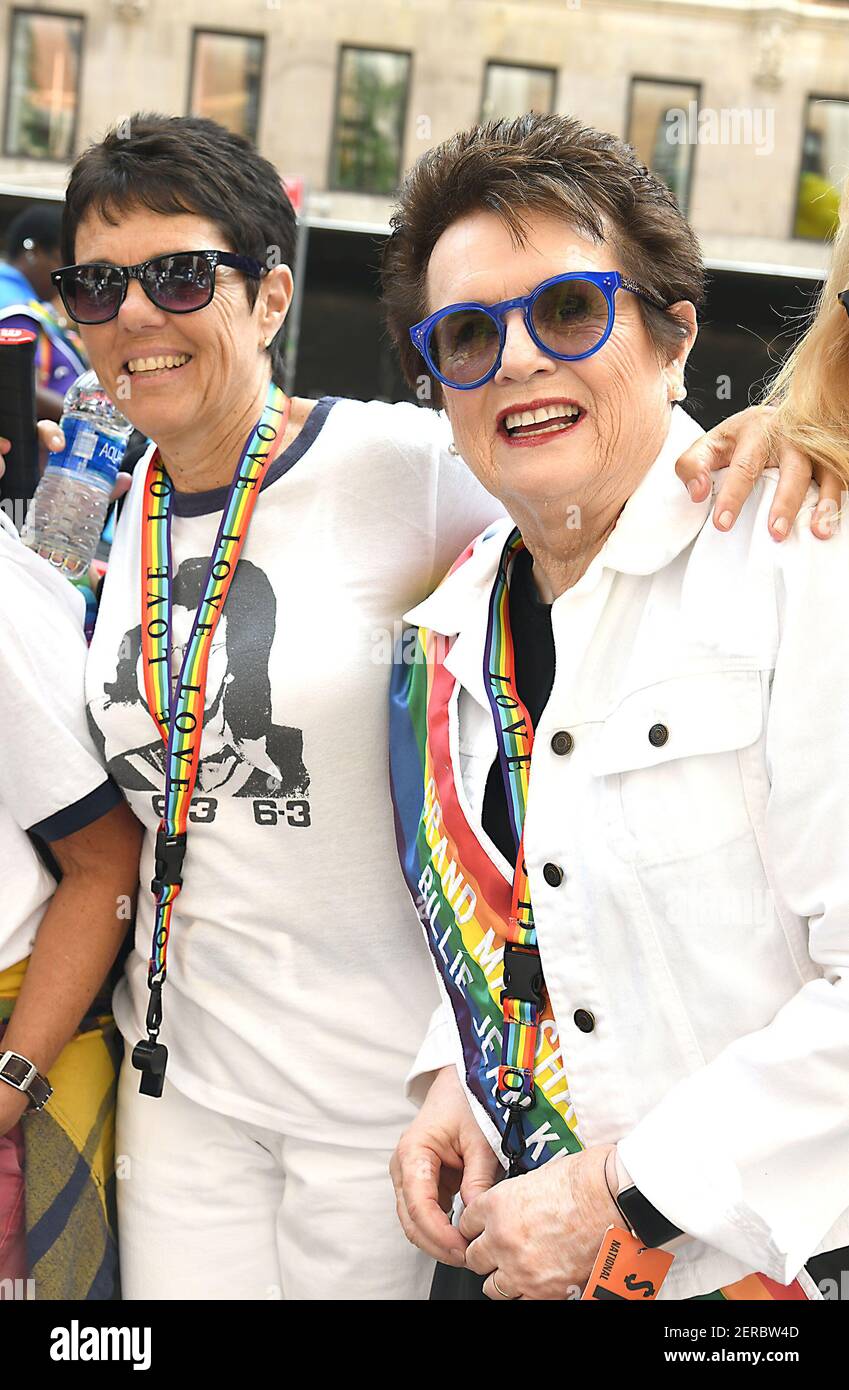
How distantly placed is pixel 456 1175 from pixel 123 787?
0.90 metres

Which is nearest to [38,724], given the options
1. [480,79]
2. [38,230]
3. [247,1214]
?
[247,1214]

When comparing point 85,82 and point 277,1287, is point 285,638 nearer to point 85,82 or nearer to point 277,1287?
point 277,1287

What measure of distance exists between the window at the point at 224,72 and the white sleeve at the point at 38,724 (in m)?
17.7

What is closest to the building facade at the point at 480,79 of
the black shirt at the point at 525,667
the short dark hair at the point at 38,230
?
the short dark hair at the point at 38,230

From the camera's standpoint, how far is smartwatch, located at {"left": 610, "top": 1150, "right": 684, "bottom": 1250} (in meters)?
1.74

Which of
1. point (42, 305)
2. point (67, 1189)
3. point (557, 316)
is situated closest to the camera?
point (557, 316)

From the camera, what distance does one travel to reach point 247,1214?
101 inches

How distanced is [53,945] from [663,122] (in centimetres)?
1836

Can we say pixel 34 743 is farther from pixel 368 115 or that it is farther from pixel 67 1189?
pixel 368 115

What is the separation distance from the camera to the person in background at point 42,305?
5.09m

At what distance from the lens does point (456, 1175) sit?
224 centimetres

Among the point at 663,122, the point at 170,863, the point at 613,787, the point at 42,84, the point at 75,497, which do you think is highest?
the point at 663,122

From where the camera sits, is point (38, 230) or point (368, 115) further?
point (368, 115)

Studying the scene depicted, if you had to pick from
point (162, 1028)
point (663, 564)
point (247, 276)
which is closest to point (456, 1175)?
point (162, 1028)
